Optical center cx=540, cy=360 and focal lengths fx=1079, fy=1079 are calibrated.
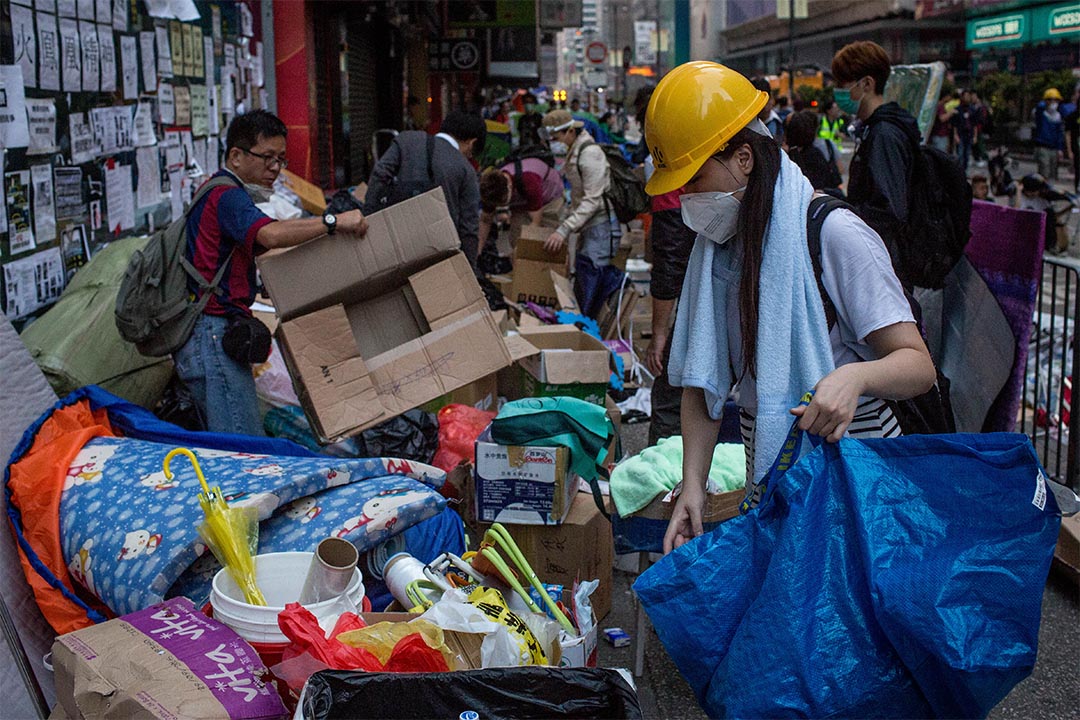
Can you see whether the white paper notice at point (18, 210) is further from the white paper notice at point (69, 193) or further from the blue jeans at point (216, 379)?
the blue jeans at point (216, 379)

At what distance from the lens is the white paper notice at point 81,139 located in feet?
17.1

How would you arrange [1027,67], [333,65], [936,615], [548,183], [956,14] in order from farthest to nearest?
[956,14] < [1027,67] < [333,65] < [548,183] < [936,615]

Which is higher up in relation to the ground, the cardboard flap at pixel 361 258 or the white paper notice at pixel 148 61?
the white paper notice at pixel 148 61

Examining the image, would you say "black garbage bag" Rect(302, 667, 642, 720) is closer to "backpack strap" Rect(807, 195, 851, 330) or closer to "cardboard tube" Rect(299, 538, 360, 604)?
"cardboard tube" Rect(299, 538, 360, 604)

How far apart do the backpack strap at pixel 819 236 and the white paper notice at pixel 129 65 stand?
4.71 m

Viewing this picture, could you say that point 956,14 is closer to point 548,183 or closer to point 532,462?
point 548,183

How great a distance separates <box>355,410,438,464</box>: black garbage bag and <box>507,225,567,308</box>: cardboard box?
3.54m

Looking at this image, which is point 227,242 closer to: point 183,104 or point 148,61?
point 148,61

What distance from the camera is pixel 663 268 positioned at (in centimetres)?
533

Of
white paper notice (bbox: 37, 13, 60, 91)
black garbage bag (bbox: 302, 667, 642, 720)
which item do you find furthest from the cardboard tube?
white paper notice (bbox: 37, 13, 60, 91)

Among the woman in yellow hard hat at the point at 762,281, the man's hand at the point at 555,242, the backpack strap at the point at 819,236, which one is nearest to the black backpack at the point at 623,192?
the man's hand at the point at 555,242

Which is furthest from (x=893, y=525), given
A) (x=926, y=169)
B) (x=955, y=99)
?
(x=955, y=99)

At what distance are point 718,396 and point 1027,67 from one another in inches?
1864

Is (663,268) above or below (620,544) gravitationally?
above
